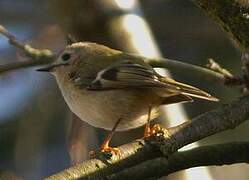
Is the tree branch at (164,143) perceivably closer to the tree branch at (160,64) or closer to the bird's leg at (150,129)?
the bird's leg at (150,129)

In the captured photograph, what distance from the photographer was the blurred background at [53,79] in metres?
3.02

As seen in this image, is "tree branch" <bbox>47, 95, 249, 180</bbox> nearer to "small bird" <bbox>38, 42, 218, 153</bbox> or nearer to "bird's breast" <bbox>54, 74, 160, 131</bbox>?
"small bird" <bbox>38, 42, 218, 153</bbox>

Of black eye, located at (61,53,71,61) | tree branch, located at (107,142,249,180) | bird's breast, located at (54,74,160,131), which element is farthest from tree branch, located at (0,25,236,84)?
tree branch, located at (107,142,249,180)

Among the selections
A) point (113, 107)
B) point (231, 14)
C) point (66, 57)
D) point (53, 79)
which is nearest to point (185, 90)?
point (113, 107)

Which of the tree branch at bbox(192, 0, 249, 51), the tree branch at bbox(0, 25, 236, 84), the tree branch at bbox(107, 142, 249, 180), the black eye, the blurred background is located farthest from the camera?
the blurred background

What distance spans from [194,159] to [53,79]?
8.24ft

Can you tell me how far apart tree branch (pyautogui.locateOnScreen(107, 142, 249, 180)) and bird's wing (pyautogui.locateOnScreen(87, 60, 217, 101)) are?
0.28 m

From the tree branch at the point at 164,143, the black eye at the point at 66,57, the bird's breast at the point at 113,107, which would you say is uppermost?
the tree branch at the point at 164,143

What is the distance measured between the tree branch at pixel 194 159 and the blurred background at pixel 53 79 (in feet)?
1.82

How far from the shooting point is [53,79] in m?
4.22

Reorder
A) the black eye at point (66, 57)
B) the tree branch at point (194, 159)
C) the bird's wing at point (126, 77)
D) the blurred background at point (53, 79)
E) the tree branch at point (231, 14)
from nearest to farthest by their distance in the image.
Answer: the tree branch at point (231, 14) < the tree branch at point (194, 159) < the bird's wing at point (126, 77) < the black eye at point (66, 57) < the blurred background at point (53, 79)

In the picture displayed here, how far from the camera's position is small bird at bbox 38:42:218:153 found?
2.20m

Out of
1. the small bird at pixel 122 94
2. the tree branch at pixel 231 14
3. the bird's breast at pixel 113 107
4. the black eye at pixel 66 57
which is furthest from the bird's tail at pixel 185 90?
the black eye at pixel 66 57

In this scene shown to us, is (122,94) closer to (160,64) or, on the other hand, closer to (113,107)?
(113,107)
